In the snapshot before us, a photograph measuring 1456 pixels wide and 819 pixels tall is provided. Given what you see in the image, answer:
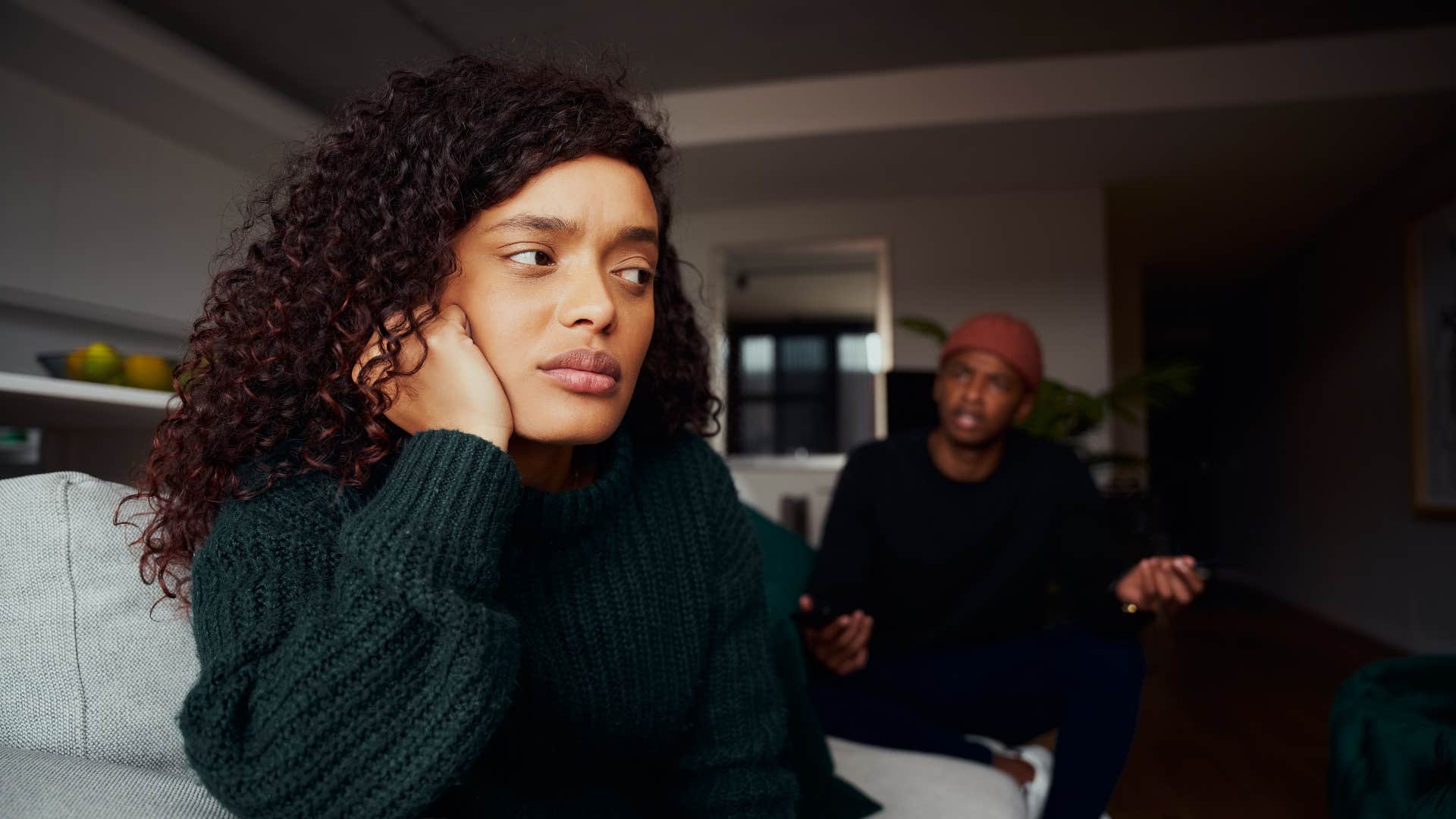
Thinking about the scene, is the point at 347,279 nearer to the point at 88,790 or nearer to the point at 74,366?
the point at 88,790

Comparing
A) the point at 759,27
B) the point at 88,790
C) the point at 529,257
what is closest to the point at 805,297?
the point at 759,27

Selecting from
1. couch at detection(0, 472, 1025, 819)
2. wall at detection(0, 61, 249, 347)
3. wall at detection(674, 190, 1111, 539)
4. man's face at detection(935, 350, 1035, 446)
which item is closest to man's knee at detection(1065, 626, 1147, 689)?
man's face at detection(935, 350, 1035, 446)

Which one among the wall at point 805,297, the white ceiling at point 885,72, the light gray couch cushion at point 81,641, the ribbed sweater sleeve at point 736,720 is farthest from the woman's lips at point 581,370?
the wall at point 805,297

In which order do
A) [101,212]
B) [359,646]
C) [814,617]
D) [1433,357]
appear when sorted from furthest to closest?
1. [1433,357]
2. [101,212]
3. [814,617]
4. [359,646]

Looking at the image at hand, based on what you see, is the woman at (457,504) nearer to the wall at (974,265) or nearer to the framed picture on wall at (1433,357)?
the wall at (974,265)

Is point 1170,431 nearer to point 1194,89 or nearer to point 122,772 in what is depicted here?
point 1194,89

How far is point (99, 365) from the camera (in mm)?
1985

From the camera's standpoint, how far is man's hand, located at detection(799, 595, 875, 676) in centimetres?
172

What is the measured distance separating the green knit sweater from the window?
429 centimetres

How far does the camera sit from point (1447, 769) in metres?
1.46

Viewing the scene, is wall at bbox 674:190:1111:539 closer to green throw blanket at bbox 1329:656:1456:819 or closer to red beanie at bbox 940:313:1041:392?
red beanie at bbox 940:313:1041:392

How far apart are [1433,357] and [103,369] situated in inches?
215

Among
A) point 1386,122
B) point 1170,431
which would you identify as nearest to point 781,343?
point 1386,122

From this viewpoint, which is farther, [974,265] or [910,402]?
[974,265]
